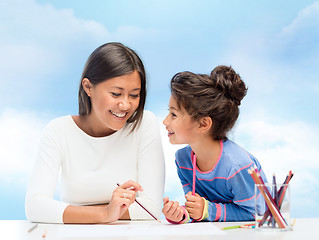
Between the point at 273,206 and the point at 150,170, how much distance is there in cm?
54

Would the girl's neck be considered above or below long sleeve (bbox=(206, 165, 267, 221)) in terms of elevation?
above

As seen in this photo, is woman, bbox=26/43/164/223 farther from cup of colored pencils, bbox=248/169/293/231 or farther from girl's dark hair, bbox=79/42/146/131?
cup of colored pencils, bbox=248/169/293/231

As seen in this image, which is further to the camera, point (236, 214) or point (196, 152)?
point (196, 152)

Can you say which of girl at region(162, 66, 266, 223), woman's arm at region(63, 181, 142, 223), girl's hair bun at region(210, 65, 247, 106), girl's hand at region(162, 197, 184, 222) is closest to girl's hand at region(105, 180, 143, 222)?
woman's arm at region(63, 181, 142, 223)

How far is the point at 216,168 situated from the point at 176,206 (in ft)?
0.91

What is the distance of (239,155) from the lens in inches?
61.2

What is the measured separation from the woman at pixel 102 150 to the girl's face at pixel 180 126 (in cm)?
10

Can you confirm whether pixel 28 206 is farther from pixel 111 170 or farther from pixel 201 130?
pixel 201 130

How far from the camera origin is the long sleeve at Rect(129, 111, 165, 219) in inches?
59.9

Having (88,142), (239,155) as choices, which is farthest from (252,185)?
(88,142)

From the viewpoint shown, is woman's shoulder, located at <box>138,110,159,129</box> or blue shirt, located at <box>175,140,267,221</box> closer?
blue shirt, located at <box>175,140,267,221</box>

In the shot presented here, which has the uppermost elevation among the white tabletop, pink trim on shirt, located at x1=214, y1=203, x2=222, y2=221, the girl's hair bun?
the girl's hair bun

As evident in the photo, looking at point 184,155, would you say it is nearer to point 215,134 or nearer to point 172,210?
point 215,134

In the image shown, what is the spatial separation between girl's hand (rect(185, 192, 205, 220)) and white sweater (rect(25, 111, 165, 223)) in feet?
0.50
